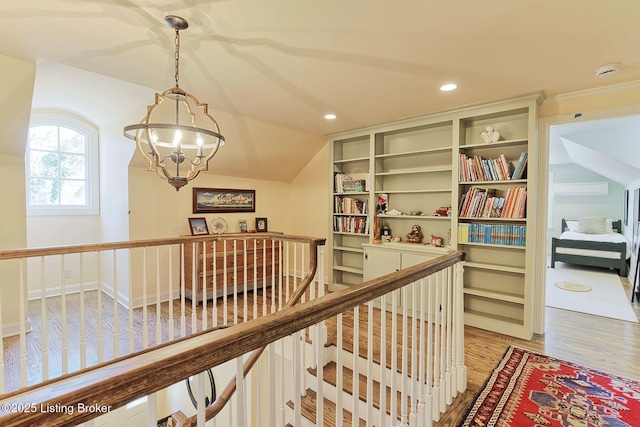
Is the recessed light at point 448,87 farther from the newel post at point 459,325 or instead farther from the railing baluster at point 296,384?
the railing baluster at point 296,384

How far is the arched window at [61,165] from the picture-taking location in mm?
4227

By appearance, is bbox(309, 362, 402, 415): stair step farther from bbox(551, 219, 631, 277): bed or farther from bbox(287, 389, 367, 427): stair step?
bbox(551, 219, 631, 277): bed

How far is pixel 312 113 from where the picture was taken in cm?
351

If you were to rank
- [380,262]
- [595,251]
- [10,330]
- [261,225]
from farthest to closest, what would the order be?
[595,251], [261,225], [380,262], [10,330]

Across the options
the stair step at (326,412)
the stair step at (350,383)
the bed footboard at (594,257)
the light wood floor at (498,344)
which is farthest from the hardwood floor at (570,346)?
the bed footboard at (594,257)

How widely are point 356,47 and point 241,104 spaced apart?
1615 millimetres

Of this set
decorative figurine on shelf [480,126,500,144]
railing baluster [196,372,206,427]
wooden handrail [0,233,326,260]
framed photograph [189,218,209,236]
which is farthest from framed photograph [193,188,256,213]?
railing baluster [196,372,206,427]

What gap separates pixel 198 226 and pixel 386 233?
265 centimetres

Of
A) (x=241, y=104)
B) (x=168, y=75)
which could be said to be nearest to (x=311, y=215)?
(x=241, y=104)

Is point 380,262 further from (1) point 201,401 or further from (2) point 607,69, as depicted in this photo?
(1) point 201,401

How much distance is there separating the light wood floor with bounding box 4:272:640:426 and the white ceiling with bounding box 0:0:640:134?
7.71 ft

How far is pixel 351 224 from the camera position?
4.37 metres

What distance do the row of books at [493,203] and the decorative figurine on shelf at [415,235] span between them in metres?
0.61

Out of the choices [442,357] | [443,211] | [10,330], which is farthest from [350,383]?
[10,330]
